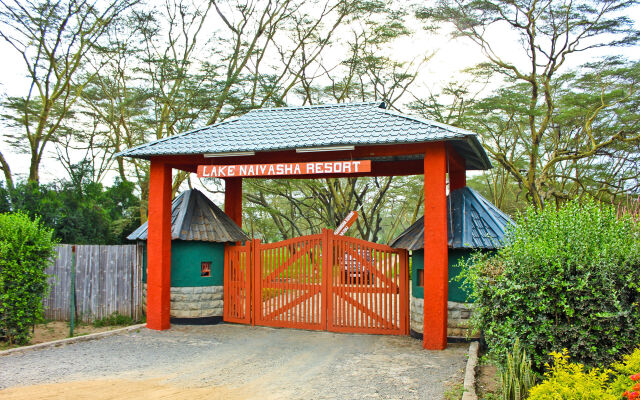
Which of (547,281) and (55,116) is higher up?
(55,116)

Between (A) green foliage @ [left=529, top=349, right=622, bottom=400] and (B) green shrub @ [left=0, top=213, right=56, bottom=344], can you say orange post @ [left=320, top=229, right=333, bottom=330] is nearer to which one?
(B) green shrub @ [left=0, top=213, right=56, bottom=344]

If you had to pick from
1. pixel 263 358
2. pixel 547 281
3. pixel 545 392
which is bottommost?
pixel 263 358

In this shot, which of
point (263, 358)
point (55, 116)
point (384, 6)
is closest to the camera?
point (263, 358)

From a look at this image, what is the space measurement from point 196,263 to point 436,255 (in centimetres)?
565

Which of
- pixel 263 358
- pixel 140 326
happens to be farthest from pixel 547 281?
pixel 140 326

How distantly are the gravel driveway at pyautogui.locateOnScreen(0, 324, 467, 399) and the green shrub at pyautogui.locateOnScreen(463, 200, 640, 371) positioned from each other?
152 centimetres

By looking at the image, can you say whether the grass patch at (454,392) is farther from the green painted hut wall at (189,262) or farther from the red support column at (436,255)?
the green painted hut wall at (189,262)

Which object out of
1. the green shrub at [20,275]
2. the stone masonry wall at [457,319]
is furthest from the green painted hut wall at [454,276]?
the green shrub at [20,275]

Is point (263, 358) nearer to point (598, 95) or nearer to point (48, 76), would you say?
point (48, 76)

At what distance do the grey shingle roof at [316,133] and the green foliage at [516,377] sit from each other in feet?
14.3

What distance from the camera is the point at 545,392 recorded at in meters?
5.07

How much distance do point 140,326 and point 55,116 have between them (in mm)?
19438

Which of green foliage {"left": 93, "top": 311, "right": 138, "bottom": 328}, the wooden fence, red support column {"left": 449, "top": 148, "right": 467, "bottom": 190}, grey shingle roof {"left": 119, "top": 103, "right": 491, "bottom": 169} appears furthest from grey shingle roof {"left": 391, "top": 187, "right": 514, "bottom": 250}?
green foliage {"left": 93, "top": 311, "right": 138, "bottom": 328}

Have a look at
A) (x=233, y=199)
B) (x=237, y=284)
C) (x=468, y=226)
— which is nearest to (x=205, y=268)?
(x=237, y=284)
